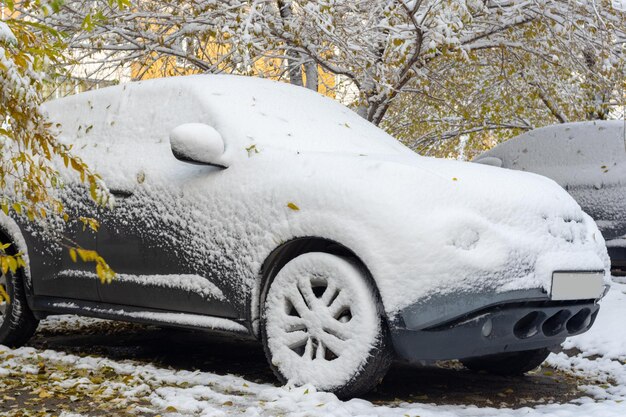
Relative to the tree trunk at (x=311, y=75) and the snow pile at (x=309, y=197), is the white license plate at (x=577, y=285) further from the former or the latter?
the tree trunk at (x=311, y=75)

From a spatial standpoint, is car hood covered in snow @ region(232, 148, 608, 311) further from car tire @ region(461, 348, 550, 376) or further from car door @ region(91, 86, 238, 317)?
car tire @ region(461, 348, 550, 376)

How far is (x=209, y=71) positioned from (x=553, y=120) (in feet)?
22.0

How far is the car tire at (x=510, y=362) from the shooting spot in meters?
5.43

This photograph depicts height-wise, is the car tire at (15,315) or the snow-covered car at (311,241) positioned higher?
the snow-covered car at (311,241)

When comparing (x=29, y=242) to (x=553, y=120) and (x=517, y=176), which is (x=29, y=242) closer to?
(x=517, y=176)

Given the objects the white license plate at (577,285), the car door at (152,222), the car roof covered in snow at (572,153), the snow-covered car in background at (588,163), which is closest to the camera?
the white license plate at (577,285)

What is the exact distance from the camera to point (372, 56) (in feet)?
28.3

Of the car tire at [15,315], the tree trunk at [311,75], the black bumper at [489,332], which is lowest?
the car tire at [15,315]

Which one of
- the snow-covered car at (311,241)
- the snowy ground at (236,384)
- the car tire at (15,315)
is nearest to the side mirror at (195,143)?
the snow-covered car at (311,241)

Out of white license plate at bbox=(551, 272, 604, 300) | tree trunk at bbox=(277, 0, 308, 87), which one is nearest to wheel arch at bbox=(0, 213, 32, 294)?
white license plate at bbox=(551, 272, 604, 300)

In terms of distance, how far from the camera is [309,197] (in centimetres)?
452

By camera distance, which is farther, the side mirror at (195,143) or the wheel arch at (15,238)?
the wheel arch at (15,238)

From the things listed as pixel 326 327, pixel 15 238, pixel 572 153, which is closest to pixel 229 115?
pixel 326 327

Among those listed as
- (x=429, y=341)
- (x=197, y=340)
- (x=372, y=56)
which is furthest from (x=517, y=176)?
(x=372, y=56)
